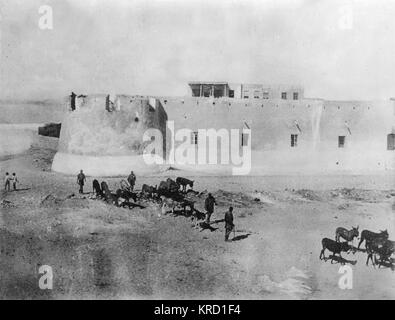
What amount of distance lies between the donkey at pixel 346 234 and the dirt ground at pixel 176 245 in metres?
0.30

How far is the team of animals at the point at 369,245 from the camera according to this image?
1194 cm

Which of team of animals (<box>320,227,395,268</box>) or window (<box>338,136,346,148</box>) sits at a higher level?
window (<box>338,136,346,148</box>)

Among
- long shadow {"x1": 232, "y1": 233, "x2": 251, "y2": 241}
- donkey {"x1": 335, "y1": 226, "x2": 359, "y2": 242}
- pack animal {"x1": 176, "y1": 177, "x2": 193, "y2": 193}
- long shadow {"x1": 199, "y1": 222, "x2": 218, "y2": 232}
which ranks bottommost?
long shadow {"x1": 232, "y1": 233, "x2": 251, "y2": 241}

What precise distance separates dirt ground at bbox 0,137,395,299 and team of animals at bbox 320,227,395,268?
0.22 metres

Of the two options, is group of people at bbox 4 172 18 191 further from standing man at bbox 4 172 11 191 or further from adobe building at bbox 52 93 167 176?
adobe building at bbox 52 93 167 176

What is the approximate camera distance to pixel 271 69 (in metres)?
12.9

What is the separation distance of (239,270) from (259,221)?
1549mm

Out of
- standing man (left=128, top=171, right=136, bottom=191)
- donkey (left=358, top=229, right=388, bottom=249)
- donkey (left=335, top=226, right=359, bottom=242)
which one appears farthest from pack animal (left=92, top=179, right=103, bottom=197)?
donkey (left=358, top=229, right=388, bottom=249)

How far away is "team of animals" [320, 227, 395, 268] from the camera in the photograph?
470 inches

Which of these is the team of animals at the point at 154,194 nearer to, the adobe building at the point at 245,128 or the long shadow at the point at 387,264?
the adobe building at the point at 245,128

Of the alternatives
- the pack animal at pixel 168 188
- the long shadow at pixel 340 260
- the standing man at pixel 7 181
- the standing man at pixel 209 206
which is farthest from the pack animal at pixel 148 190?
the long shadow at pixel 340 260

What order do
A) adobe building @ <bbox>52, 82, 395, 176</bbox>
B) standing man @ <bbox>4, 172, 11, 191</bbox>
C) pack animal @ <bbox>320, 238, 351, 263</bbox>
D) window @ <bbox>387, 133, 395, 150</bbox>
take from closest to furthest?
1. pack animal @ <bbox>320, 238, 351, 263</bbox>
2. standing man @ <bbox>4, 172, 11, 191</bbox>
3. adobe building @ <bbox>52, 82, 395, 176</bbox>
4. window @ <bbox>387, 133, 395, 150</bbox>

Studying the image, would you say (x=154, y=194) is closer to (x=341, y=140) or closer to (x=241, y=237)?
(x=241, y=237)
